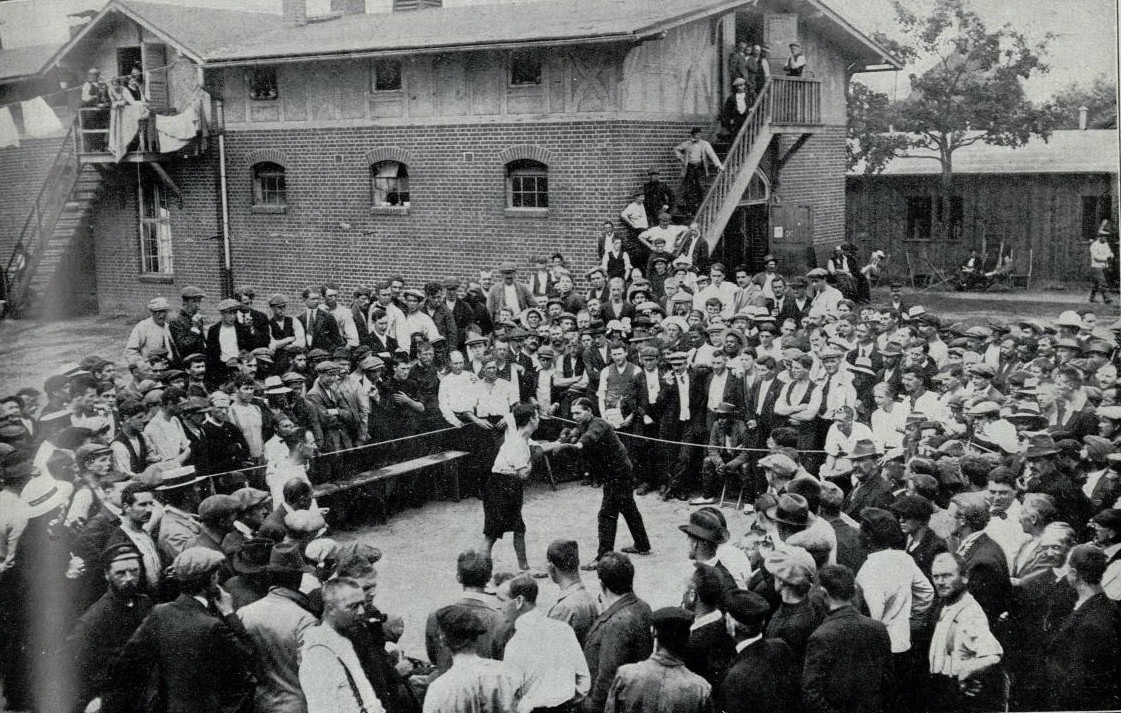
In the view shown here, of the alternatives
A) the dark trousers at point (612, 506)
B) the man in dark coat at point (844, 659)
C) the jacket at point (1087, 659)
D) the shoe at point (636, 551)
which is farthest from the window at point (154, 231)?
the jacket at point (1087, 659)

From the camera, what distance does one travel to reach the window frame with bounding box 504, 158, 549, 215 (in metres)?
19.2

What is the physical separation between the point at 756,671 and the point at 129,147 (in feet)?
69.5

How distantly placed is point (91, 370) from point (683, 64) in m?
12.5

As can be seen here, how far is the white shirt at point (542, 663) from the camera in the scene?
17.7ft

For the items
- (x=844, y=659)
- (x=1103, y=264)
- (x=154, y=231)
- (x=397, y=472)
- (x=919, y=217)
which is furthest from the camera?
(x=919, y=217)

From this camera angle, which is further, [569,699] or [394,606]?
[394,606]

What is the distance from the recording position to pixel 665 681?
5078 millimetres

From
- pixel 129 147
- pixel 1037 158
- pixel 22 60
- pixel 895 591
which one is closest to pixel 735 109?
pixel 1037 158

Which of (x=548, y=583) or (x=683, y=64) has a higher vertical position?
(x=683, y=64)

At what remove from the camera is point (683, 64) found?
19312 millimetres

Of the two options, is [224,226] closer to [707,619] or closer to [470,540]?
[470,540]

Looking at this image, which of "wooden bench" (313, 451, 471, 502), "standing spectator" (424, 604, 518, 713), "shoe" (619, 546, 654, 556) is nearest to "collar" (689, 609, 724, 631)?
"standing spectator" (424, 604, 518, 713)

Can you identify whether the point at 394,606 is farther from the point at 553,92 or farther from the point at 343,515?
the point at 553,92

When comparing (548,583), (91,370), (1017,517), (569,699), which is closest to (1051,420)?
(1017,517)
